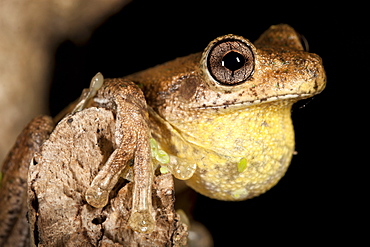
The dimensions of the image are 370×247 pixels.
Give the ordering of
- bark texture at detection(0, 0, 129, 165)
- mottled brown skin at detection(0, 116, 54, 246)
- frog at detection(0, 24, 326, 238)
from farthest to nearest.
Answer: bark texture at detection(0, 0, 129, 165) < mottled brown skin at detection(0, 116, 54, 246) < frog at detection(0, 24, 326, 238)

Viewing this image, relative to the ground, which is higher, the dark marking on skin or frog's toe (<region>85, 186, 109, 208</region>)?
the dark marking on skin

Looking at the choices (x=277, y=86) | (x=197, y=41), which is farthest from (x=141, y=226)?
→ (x=197, y=41)

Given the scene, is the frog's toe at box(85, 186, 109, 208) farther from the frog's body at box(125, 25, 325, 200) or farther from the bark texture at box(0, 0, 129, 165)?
the bark texture at box(0, 0, 129, 165)

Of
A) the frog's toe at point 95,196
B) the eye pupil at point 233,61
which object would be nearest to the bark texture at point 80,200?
the frog's toe at point 95,196

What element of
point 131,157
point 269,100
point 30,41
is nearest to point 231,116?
point 269,100

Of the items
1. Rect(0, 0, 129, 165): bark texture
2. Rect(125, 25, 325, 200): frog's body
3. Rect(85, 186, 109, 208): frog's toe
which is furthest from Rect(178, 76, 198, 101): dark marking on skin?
Rect(0, 0, 129, 165): bark texture

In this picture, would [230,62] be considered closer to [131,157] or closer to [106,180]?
[131,157]

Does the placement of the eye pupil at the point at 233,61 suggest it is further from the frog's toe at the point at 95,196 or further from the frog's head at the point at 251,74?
the frog's toe at the point at 95,196

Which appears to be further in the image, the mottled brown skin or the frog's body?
the mottled brown skin

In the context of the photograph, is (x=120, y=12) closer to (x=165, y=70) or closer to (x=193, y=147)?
(x=165, y=70)
